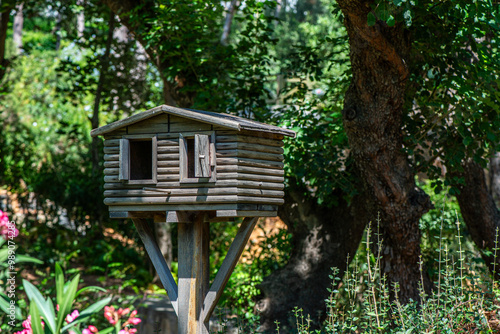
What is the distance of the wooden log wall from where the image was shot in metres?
3.71

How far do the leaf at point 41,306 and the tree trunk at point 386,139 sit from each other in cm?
307

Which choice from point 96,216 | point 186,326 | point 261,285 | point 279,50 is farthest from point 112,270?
point 279,50

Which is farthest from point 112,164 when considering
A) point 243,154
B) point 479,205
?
point 479,205

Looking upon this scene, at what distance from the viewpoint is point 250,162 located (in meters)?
3.81

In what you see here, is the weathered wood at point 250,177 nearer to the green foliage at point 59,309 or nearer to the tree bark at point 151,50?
the green foliage at point 59,309

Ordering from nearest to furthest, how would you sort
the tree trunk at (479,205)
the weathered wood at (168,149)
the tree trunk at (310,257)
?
the weathered wood at (168,149)
the tree trunk at (310,257)
the tree trunk at (479,205)

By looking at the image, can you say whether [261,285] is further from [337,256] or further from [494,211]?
[494,211]

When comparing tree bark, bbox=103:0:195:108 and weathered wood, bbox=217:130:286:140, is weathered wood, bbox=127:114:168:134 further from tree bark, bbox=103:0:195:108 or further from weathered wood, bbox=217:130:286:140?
tree bark, bbox=103:0:195:108

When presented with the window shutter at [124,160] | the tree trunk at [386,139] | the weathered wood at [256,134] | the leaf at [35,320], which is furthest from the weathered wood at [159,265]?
the tree trunk at [386,139]

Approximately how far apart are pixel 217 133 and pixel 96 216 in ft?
21.0

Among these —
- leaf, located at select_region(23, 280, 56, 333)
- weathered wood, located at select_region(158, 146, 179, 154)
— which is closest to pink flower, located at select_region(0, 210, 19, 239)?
leaf, located at select_region(23, 280, 56, 333)

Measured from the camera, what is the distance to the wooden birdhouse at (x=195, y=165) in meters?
3.70

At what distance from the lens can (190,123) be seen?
382cm

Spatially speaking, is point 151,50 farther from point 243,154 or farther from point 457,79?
point 457,79
